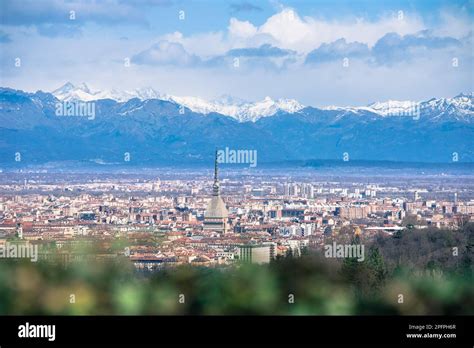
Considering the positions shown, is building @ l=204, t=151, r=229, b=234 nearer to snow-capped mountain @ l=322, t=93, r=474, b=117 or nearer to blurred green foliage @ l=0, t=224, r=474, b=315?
snow-capped mountain @ l=322, t=93, r=474, b=117

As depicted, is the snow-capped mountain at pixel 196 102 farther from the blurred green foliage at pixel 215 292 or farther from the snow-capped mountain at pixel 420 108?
the blurred green foliage at pixel 215 292

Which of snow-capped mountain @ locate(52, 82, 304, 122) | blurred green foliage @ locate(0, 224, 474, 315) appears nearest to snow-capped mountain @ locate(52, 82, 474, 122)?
snow-capped mountain @ locate(52, 82, 304, 122)

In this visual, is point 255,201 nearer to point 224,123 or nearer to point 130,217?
point 224,123

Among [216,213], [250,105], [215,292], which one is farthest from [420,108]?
[215,292]

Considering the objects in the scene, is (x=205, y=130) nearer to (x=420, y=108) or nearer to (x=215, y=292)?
(x=420, y=108)
